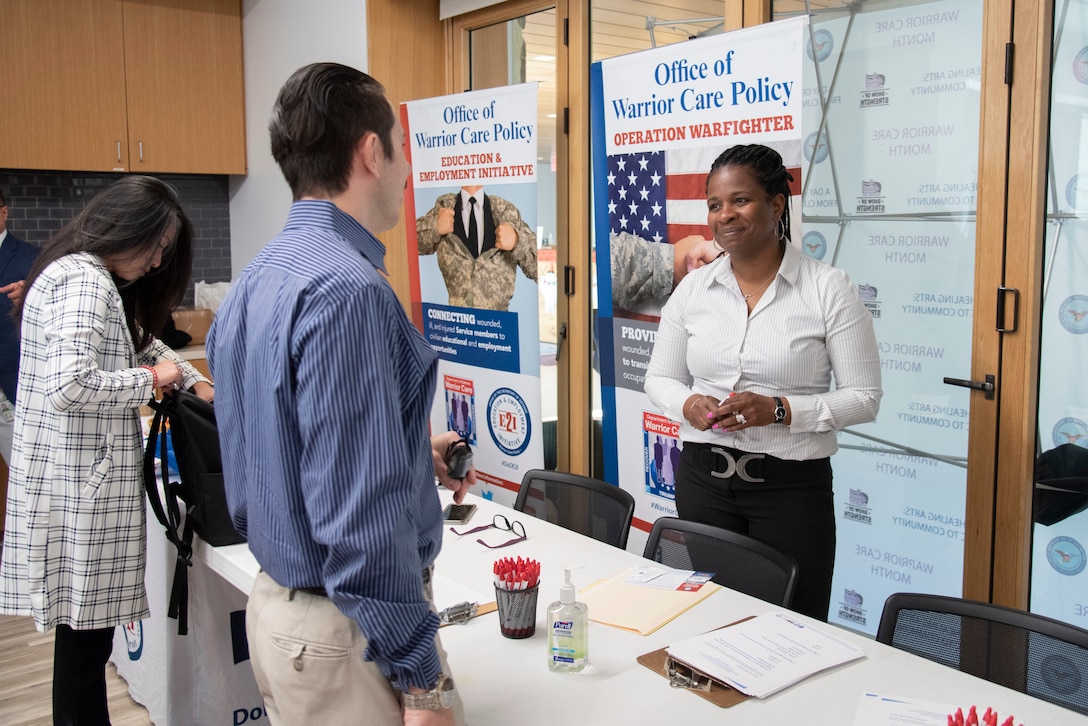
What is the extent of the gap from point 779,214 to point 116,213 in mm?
1755

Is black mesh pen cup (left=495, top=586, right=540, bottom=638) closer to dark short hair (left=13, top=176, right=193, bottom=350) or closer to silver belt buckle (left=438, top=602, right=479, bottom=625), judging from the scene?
silver belt buckle (left=438, top=602, right=479, bottom=625)

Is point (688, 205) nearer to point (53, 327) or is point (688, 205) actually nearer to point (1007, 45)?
point (1007, 45)

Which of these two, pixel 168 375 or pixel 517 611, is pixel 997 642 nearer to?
→ pixel 517 611

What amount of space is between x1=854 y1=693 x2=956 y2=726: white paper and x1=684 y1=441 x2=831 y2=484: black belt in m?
0.89

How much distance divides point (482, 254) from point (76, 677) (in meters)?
2.51

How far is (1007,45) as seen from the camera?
8.64 feet

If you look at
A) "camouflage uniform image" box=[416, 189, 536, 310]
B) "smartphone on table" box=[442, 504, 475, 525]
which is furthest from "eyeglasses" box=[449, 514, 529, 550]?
"camouflage uniform image" box=[416, 189, 536, 310]

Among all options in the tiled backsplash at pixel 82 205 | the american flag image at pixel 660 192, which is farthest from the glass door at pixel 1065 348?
the tiled backsplash at pixel 82 205

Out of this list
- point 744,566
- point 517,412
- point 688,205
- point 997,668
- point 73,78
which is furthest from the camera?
point 73,78

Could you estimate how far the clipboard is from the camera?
1559 millimetres

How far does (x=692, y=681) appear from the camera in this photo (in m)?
1.61

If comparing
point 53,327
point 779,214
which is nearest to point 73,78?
point 53,327

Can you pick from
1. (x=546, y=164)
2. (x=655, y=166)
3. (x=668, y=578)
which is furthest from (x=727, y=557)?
(x=546, y=164)

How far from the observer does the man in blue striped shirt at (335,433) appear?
116 cm
